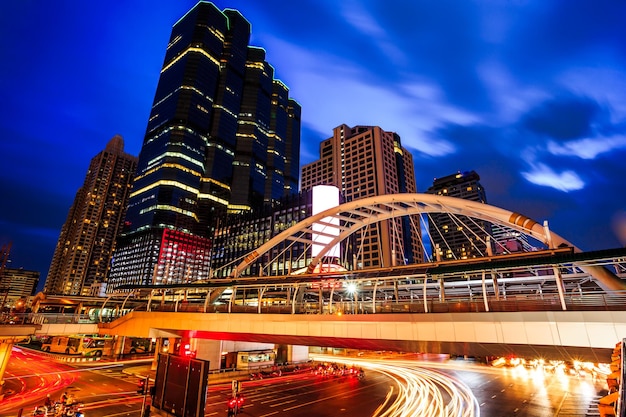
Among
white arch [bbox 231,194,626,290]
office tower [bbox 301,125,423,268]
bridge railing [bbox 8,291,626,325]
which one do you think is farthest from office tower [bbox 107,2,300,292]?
bridge railing [bbox 8,291,626,325]

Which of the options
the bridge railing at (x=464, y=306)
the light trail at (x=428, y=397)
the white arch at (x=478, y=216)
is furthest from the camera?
the light trail at (x=428, y=397)

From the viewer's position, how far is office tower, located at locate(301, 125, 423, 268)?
120 meters

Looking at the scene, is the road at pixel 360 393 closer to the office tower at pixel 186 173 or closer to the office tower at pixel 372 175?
the office tower at pixel 372 175

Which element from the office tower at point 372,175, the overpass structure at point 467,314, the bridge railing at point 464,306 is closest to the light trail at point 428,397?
the overpass structure at point 467,314

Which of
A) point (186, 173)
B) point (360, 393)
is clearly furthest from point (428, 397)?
point (186, 173)

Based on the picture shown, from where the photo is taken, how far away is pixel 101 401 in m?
28.6

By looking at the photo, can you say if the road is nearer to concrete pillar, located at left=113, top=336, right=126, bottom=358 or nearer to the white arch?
concrete pillar, located at left=113, top=336, right=126, bottom=358

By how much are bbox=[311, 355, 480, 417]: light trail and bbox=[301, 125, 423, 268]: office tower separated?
232ft

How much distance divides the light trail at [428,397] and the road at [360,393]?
3.4 inches

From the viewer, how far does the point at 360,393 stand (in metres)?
35.8

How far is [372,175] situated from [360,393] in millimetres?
104078

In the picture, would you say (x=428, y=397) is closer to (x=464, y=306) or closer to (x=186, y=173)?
(x=464, y=306)

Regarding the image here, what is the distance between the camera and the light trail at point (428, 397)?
1102 inches

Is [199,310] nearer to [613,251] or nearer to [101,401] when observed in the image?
[101,401]
